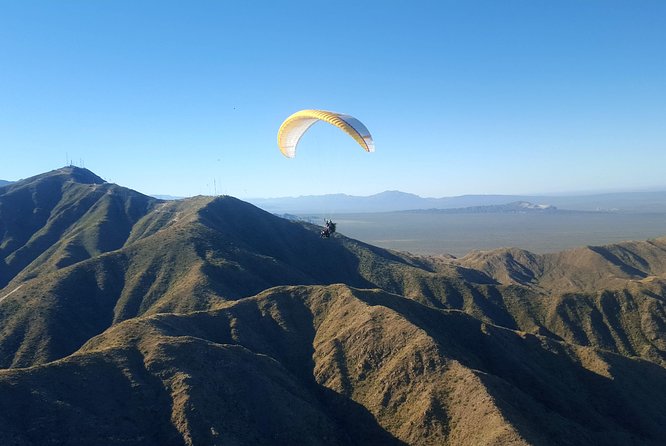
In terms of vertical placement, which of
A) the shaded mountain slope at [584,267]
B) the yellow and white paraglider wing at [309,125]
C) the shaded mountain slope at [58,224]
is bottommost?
the shaded mountain slope at [584,267]

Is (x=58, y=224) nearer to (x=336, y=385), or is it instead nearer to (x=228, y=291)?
(x=228, y=291)

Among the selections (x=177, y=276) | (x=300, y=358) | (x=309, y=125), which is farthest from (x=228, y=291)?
(x=309, y=125)

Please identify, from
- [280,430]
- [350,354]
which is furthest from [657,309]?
[280,430]

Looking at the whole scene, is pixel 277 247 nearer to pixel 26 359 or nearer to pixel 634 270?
pixel 26 359

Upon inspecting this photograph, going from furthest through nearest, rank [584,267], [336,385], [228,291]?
1. [584,267]
2. [228,291]
3. [336,385]

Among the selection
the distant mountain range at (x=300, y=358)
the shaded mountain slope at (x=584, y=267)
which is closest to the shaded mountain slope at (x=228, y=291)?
the distant mountain range at (x=300, y=358)

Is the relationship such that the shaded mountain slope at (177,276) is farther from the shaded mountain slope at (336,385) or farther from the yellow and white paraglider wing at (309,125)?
the yellow and white paraglider wing at (309,125)

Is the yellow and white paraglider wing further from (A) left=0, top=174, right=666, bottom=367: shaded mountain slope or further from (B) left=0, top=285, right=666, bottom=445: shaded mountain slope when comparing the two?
(A) left=0, top=174, right=666, bottom=367: shaded mountain slope
